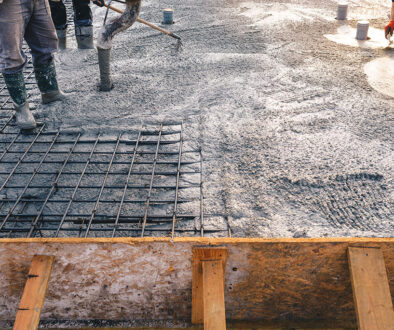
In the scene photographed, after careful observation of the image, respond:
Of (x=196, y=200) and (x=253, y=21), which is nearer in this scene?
(x=196, y=200)

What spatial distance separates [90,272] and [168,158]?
178 centimetres

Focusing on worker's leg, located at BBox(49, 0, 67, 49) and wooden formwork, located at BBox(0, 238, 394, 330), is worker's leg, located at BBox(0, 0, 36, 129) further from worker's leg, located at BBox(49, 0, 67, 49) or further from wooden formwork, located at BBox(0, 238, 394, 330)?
wooden formwork, located at BBox(0, 238, 394, 330)

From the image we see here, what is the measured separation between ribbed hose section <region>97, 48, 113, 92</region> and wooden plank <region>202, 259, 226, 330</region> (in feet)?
10.8

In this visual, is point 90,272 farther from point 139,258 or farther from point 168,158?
point 168,158

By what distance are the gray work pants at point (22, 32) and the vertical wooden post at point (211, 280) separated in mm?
2885

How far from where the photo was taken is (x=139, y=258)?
6.38 ft

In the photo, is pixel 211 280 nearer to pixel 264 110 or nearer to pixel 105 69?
pixel 264 110

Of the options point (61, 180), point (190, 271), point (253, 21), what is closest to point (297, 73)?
point (253, 21)

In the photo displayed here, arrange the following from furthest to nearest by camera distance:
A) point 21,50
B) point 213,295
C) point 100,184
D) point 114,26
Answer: point 114,26, point 21,50, point 100,184, point 213,295

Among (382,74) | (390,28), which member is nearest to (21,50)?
(382,74)

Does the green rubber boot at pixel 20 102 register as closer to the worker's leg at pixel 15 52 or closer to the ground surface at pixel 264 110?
the worker's leg at pixel 15 52

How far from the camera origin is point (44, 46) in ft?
13.6

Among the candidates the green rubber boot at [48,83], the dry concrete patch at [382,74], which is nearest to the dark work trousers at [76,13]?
the green rubber boot at [48,83]

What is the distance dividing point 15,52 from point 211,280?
9.89 ft
